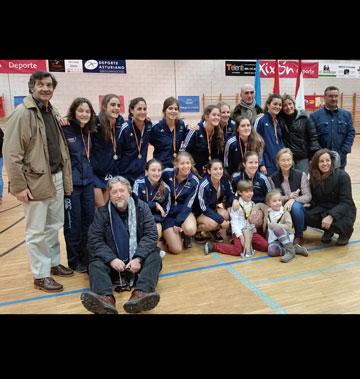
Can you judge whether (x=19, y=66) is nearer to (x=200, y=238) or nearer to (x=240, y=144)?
(x=240, y=144)

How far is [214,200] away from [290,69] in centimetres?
1144

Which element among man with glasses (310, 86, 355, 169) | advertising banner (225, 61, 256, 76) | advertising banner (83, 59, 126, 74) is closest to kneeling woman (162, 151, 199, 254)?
man with glasses (310, 86, 355, 169)

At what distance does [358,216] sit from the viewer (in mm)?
4871

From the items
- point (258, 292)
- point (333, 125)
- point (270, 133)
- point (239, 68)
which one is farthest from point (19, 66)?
point (258, 292)

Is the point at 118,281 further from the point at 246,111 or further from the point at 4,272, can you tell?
the point at 246,111

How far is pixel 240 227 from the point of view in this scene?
12.7 feet

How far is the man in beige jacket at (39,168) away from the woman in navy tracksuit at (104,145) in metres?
0.46

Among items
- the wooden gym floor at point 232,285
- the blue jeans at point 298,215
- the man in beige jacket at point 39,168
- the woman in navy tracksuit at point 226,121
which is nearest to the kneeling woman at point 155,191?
the wooden gym floor at point 232,285

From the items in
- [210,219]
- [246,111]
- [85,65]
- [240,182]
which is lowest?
[210,219]

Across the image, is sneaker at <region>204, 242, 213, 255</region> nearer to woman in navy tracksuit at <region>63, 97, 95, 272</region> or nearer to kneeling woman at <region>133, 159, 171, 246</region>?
kneeling woman at <region>133, 159, 171, 246</region>

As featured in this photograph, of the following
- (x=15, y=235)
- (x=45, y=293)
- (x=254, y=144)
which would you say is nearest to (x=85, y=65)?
(x=15, y=235)

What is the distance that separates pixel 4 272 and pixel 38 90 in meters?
1.84

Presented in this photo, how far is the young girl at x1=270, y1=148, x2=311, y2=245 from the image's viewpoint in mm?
3811

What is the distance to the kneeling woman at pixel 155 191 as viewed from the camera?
3744mm
